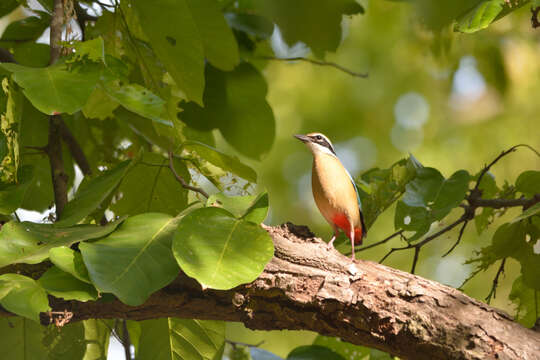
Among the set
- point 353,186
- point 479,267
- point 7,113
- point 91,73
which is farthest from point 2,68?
point 479,267

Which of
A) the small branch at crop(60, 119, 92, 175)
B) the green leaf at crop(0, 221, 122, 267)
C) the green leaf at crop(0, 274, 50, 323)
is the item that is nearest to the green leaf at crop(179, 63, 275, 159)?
the small branch at crop(60, 119, 92, 175)

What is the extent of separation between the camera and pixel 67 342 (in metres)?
2.81

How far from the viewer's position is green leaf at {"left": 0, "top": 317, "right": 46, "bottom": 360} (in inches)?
103

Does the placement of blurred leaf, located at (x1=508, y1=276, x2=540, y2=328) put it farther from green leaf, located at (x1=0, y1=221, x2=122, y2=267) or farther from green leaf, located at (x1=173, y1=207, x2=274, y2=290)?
green leaf, located at (x1=0, y1=221, x2=122, y2=267)

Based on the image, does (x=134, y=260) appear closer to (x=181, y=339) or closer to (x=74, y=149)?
(x=181, y=339)

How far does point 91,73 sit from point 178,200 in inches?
36.5

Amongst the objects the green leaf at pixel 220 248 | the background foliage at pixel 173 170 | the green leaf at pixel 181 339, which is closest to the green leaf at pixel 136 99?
the background foliage at pixel 173 170

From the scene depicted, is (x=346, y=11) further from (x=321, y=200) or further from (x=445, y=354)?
(x=445, y=354)

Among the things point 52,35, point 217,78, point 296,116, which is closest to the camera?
point 52,35

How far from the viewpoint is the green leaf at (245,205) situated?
2.16 meters

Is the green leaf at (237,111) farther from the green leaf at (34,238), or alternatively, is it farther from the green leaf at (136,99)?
the green leaf at (34,238)

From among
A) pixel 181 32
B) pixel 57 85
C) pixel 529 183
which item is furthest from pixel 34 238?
pixel 529 183

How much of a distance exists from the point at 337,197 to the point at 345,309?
1.07 metres

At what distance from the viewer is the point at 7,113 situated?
2.31 m
